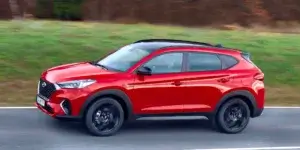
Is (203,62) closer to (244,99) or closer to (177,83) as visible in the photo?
(177,83)

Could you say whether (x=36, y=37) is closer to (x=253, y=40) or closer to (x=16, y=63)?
(x=16, y=63)

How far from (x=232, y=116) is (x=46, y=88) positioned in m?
3.40

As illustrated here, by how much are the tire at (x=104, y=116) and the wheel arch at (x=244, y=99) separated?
187 cm

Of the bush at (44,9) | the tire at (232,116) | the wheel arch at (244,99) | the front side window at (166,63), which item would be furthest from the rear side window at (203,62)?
the bush at (44,9)

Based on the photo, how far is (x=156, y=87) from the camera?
1370cm

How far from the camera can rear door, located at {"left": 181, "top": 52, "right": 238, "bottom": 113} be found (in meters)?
14.0

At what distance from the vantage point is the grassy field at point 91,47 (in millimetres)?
18734

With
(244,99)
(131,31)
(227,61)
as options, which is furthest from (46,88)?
(131,31)

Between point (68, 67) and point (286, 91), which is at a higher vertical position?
point (68, 67)

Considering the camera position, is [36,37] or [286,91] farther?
[36,37]

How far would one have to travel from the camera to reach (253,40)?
79.3 ft

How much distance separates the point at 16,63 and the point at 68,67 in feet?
18.6

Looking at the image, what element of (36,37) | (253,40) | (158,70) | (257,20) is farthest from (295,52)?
(158,70)

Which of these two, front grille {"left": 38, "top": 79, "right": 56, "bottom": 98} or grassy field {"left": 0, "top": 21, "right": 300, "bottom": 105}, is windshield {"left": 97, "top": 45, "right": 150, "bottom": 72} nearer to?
front grille {"left": 38, "top": 79, "right": 56, "bottom": 98}
